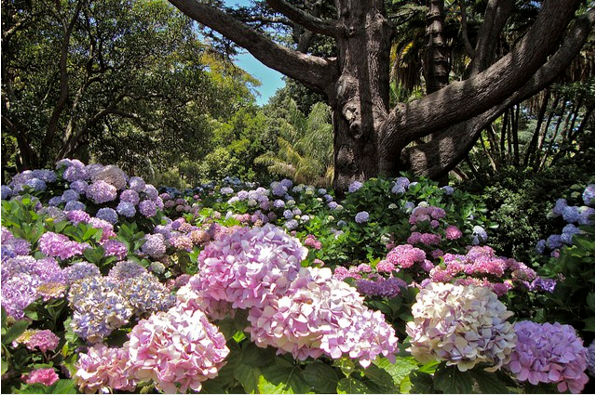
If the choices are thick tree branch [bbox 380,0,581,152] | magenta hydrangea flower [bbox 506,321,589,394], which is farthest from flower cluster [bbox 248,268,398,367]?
thick tree branch [bbox 380,0,581,152]

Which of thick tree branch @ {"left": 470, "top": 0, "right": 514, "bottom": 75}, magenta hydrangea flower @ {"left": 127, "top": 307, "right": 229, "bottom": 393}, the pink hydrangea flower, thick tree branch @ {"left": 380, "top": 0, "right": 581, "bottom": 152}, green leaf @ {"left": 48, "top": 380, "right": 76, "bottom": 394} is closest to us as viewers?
magenta hydrangea flower @ {"left": 127, "top": 307, "right": 229, "bottom": 393}

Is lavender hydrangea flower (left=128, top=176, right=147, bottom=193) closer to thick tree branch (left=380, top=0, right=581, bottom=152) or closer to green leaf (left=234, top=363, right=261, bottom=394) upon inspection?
green leaf (left=234, top=363, right=261, bottom=394)

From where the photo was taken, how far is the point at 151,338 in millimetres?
1264

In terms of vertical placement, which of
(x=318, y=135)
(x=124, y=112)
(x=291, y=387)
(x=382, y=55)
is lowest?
(x=291, y=387)

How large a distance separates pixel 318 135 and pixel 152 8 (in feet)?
29.7

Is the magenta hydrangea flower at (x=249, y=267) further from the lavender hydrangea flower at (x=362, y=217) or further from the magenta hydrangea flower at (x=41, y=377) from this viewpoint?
the lavender hydrangea flower at (x=362, y=217)

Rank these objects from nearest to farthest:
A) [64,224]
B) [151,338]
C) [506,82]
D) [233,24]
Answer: [151,338] → [64,224] → [506,82] → [233,24]

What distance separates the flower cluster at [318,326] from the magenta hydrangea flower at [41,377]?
25.5 inches

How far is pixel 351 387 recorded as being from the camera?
1319 millimetres

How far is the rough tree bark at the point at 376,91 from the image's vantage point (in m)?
6.16

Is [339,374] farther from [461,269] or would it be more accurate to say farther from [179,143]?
[179,143]

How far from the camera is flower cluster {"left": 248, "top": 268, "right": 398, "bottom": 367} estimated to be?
1.29m

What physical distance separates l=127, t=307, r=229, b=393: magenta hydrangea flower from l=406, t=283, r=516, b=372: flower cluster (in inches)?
25.2

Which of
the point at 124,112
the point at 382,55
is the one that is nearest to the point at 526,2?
the point at 382,55
